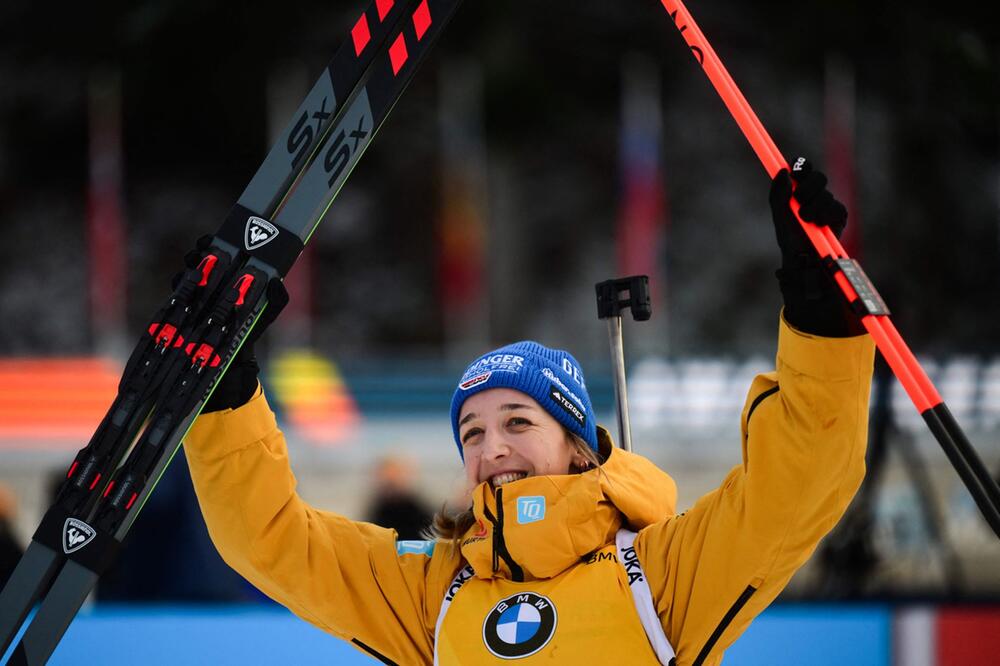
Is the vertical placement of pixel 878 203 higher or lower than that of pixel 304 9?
lower

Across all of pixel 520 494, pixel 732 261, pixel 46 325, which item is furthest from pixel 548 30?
pixel 520 494

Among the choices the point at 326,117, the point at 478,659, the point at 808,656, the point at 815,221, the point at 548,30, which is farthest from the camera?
the point at 548,30

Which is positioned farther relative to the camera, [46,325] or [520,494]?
[46,325]

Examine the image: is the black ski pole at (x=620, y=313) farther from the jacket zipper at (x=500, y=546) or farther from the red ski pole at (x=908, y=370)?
the red ski pole at (x=908, y=370)

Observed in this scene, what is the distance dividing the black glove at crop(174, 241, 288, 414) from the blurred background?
1543 mm

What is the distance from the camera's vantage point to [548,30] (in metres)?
14.9

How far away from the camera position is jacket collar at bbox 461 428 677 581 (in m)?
2.42

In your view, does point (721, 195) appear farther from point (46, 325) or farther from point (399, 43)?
point (399, 43)

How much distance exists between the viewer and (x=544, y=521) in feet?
7.93

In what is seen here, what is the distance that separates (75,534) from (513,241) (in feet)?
39.2

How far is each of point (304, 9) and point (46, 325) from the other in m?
5.79

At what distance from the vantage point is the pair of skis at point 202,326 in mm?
2457

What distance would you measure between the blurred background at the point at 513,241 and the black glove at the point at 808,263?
1.86 m

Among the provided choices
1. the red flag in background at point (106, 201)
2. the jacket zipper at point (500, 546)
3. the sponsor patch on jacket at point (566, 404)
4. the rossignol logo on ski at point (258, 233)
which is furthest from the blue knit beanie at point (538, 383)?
the red flag in background at point (106, 201)
